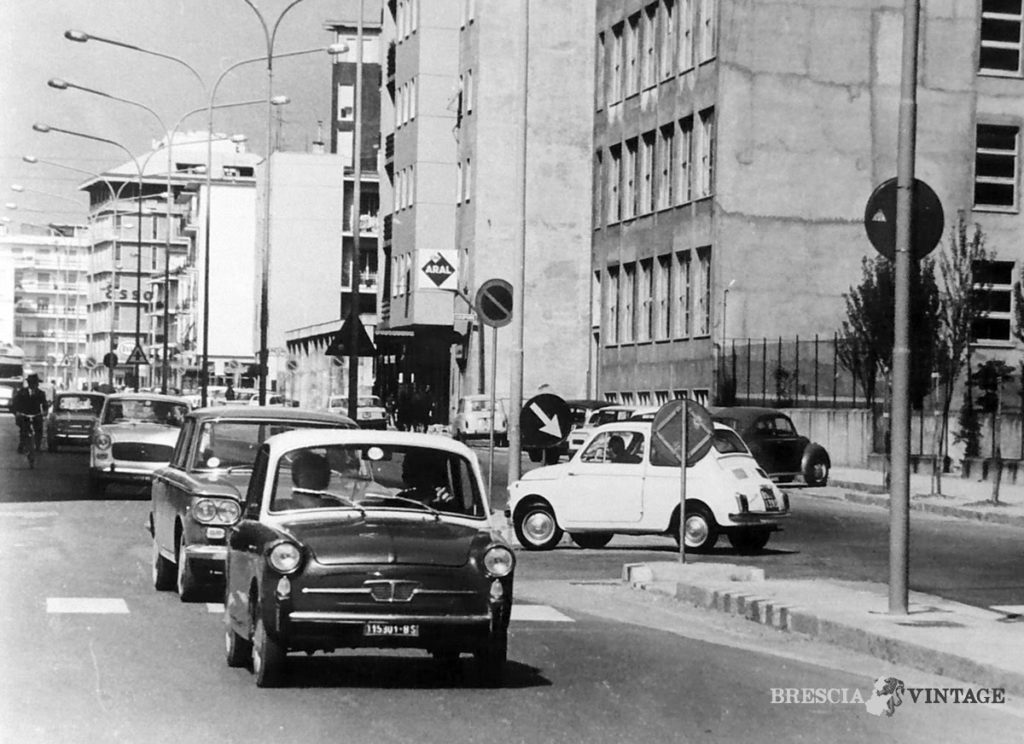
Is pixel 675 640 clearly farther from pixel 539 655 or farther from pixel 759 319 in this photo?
pixel 759 319

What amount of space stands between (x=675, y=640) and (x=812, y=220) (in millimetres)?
43652

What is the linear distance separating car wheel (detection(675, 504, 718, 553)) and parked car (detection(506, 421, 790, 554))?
12 mm

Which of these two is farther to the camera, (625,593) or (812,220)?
(812,220)

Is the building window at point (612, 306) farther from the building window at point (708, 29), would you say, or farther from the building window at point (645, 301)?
the building window at point (708, 29)

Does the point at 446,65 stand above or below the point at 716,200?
above

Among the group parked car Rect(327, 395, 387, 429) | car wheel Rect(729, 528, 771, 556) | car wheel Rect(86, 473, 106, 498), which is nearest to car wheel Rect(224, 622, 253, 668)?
car wheel Rect(729, 528, 771, 556)

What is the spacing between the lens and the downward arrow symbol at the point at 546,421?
26.9 m

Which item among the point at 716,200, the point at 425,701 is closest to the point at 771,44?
the point at 716,200

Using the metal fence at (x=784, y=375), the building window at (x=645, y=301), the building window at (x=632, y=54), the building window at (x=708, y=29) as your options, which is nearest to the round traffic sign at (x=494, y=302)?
the metal fence at (x=784, y=375)

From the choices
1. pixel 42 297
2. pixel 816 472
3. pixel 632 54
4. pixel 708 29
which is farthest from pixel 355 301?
pixel 42 297

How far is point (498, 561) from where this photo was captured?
1204 cm

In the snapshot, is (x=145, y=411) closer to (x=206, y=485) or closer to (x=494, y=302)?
(x=494, y=302)

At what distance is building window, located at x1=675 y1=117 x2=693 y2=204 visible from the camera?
198 feet

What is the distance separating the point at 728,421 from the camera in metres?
42.0
